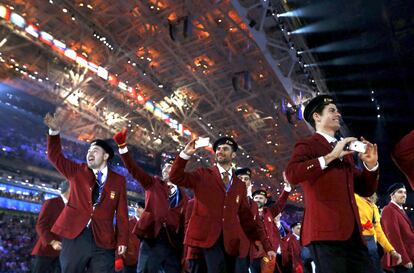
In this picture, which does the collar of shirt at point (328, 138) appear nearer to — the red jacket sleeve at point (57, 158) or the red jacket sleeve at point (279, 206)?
the red jacket sleeve at point (57, 158)

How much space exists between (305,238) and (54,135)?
120 inches

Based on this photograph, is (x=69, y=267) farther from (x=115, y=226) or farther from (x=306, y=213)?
(x=306, y=213)

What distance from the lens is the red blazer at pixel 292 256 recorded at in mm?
9468

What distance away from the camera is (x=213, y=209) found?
4195 mm

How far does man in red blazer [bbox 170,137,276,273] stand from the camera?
13.1 ft

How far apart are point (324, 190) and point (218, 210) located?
5.12 ft

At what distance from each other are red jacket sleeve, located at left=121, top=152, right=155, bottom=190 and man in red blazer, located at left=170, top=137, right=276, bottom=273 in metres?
1.07

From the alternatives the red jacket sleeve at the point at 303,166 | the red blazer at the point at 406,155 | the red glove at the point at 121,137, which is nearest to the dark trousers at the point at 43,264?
the red glove at the point at 121,137

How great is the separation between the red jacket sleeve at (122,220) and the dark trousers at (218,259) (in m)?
0.97

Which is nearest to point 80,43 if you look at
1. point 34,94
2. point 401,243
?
point 34,94

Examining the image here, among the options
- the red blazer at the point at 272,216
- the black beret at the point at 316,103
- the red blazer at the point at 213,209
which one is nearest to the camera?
the black beret at the point at 316,103

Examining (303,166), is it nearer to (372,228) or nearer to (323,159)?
(323,159)

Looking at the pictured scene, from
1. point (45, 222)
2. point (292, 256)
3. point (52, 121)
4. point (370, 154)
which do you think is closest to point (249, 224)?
point (370, 154)

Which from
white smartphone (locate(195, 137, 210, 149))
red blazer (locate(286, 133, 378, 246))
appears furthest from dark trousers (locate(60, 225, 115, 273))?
red blazer (locate(286, 133, 378, 246))
